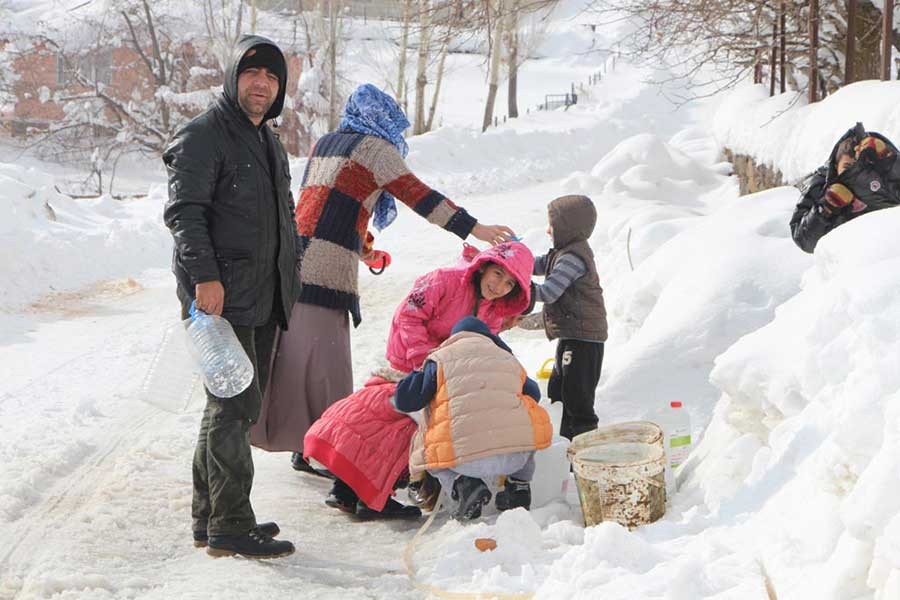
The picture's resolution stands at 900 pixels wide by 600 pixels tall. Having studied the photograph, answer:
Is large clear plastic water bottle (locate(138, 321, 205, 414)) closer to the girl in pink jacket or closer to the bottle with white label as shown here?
the girl in pink jacket

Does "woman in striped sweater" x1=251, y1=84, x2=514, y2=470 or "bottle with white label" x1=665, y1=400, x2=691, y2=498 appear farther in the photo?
A: "woman in striped sweater" x1=251, y1=84, x2=514, y2=470

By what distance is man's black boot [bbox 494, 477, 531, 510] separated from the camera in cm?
457

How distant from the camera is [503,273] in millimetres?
4996

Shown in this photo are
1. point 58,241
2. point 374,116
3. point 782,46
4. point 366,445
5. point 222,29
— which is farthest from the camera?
point 222,29

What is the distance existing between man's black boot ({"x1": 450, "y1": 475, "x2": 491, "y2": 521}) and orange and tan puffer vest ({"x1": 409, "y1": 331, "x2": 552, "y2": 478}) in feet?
0.39

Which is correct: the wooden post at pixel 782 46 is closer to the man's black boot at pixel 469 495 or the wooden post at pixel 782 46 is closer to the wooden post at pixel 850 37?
the wooden post at pixel 850 37

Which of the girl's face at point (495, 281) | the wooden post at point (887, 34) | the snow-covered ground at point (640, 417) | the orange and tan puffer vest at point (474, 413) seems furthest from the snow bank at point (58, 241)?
the wooden post at point (887, 34)

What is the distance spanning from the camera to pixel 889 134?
6141 millimetres

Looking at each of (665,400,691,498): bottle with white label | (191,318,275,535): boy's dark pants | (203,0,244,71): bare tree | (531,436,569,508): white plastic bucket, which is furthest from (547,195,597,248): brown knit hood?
(203,0,244,71): bare tree

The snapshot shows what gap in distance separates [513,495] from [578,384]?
1.08 meters

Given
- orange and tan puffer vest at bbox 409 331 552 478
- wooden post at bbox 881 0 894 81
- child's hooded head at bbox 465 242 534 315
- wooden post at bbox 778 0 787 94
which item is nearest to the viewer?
orange and tan puffer vest at bbox 409 331 552 478

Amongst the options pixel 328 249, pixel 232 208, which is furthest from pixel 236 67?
pixel 328 249

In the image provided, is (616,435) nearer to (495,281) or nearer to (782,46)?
(495,281)

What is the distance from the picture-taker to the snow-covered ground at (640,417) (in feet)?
10.2
